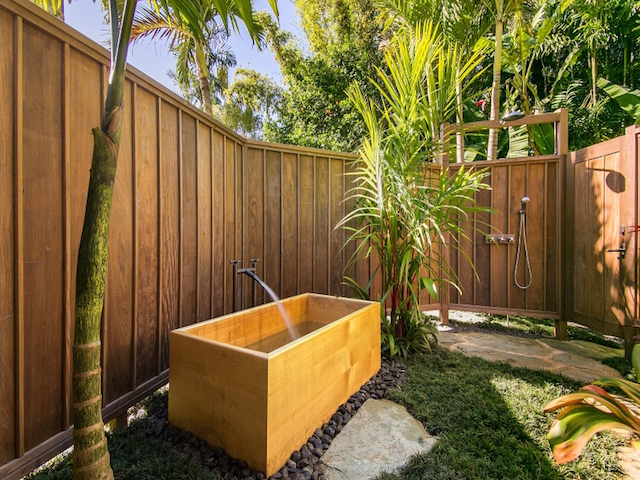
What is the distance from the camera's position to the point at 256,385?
1.22 meters

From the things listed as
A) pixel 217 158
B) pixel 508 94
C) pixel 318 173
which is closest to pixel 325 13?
pixel 508 94

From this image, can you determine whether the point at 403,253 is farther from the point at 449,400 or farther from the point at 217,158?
the point at 217,158

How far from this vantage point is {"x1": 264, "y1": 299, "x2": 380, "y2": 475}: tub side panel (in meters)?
1.25

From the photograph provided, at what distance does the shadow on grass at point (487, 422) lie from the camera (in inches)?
50.6

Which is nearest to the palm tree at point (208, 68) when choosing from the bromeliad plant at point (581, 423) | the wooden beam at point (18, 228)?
the wooden beam at point (18, 228)

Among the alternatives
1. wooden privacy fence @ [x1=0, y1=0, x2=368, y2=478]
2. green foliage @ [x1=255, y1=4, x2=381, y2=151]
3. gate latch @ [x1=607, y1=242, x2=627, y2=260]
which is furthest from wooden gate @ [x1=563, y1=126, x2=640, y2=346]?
green foliage @ [x1=255, y1=4, x2=381, y2=151]

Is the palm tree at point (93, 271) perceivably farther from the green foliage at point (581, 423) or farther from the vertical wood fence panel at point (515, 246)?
the vertical wood fence panel at point (515, 246)

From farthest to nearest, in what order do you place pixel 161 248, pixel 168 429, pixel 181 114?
1. pixel 181 114
2. pixel 161 248
3. pixel 168 429

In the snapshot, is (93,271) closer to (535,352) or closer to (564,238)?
(535,352)

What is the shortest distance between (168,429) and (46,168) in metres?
1.22

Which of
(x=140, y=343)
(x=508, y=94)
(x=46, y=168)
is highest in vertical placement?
(x=508, y=94)

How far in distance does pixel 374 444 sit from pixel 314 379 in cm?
41

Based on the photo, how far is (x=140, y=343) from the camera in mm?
1680

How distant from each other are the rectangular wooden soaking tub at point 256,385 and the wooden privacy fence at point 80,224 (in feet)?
1.25
